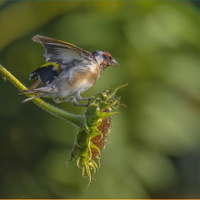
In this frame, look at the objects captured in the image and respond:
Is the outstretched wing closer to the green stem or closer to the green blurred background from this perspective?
the green stem

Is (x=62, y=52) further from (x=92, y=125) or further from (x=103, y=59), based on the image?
(x=92, y=125)

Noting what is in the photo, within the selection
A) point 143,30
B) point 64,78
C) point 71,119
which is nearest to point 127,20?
point 143,30

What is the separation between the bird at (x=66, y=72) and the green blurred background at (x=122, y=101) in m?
2.00

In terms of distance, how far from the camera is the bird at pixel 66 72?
2197mm

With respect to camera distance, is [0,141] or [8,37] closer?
[8,37]

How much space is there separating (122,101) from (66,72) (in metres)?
2.35

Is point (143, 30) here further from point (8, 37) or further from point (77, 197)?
point (77, 197)

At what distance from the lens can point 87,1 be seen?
16.3ft

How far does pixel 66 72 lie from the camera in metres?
2.34

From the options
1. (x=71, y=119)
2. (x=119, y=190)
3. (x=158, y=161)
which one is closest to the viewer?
(x=71, y=119)

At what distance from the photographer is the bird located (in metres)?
2.20

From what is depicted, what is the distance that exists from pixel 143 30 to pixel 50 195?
6.10ft

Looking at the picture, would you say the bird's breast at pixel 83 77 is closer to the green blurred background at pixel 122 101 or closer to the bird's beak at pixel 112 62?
the bird's beak at pixel 112 62

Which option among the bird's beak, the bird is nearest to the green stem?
the bird
